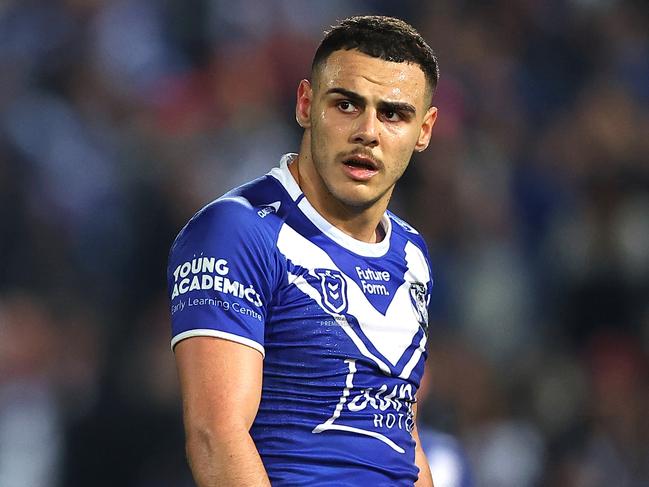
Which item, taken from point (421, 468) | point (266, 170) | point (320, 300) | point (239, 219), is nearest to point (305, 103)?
point (239, 219)

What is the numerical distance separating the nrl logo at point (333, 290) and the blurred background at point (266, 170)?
2.94 metres

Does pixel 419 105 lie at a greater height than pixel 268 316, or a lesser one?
greater

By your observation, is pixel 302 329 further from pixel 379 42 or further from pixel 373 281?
pixel 379 42

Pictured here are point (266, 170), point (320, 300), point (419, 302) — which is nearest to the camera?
point (320, 300)

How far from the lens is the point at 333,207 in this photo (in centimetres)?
321

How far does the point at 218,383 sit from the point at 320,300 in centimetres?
38

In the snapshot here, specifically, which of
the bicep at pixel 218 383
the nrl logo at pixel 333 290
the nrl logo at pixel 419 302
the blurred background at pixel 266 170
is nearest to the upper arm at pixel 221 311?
Result: the bicep at pixel 218 383

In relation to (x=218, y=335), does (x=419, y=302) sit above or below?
above

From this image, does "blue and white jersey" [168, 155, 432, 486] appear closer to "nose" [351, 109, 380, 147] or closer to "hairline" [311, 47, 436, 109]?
"nose" [351, 109, 380, 147]

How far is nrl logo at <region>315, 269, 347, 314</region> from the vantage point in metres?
2.98
